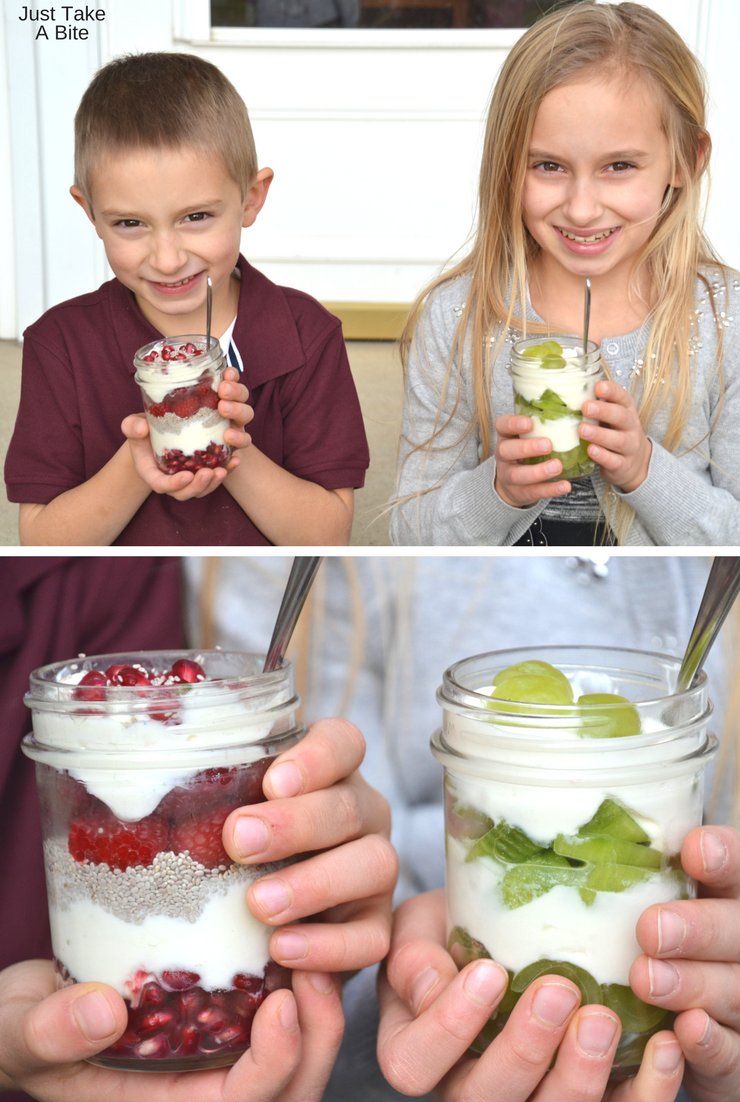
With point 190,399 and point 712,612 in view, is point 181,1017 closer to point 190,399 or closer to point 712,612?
point 712,612

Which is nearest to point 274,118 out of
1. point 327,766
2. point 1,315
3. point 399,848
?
point 1,315

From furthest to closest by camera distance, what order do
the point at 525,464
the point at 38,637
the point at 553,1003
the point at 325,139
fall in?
the point at 325,139
the point at 525,464
the point at 38,637
the point at 553,1003

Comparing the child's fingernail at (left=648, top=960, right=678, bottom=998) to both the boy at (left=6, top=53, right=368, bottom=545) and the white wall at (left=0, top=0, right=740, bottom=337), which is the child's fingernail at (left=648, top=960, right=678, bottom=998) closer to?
the boy at (left=6, top=53, right=368, bottom=545)

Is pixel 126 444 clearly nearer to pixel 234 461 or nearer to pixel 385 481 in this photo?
pixel 234 461

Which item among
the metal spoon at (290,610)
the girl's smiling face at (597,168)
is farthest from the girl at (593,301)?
the metal spoon at (290,610)

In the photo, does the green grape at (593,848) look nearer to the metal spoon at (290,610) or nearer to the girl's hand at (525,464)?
the metal spoon at (290,610)

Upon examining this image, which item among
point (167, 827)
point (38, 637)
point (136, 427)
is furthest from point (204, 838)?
point (136, 427)
